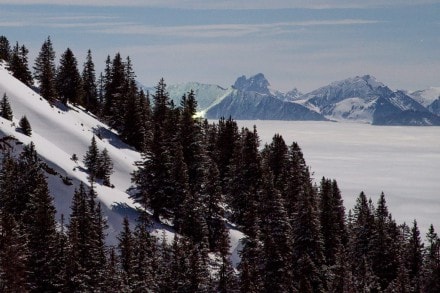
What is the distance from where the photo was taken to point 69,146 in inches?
2904

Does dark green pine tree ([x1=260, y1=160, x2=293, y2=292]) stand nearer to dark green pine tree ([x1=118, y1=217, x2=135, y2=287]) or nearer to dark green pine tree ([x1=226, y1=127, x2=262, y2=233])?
dark green pine tree ([x1=226, y1=127, x2=262, y2=233])

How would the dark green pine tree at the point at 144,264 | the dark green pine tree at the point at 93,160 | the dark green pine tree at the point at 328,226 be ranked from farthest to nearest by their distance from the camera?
the dark green pine tree at the point at 93,160 < the dark green pine tree at the point at 328,226 < the dark green pine tree at the point at 144,264

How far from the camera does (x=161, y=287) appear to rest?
42.5 meters

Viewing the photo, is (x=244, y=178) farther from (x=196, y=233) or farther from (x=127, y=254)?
(x=127, y=254)

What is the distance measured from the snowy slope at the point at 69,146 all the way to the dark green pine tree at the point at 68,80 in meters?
2.52

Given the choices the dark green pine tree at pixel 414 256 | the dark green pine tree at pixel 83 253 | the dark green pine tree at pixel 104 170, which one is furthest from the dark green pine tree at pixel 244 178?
the dark green pine tree at pixel 414 256

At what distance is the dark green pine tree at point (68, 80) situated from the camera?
94.2 metres

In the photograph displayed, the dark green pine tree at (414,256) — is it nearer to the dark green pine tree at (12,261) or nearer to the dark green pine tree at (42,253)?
the dark green pine tree at (42,253)

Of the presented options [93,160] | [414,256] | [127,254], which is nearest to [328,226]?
[414,256]

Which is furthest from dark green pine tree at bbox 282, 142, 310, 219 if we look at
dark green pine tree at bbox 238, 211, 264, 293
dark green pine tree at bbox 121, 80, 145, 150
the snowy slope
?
dark green pine tree at bbox 121, 80, 145, 150

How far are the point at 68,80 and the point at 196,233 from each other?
51781 mm

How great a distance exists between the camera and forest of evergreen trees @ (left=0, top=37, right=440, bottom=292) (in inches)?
1630

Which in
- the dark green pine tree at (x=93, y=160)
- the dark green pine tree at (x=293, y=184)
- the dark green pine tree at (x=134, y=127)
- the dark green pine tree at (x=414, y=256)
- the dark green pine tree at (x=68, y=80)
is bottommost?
the dark green pine tree at (x=414, y=256)

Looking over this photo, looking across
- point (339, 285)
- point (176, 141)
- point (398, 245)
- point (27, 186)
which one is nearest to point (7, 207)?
point (27, 186)
